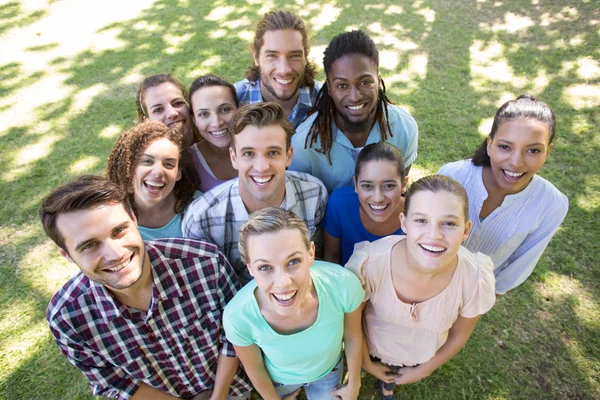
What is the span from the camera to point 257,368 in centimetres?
225

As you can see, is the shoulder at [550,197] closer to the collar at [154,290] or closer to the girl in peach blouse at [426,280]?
the girl in peach blouse at [426,280]

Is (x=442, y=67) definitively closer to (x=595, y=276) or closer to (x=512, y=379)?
(x=595, y=276)

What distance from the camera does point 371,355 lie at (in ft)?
8.64

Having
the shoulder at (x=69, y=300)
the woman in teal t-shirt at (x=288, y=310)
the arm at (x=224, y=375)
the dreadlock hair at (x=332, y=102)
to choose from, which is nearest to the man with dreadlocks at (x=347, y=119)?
the dreadlock hair at (x=332, y=102)

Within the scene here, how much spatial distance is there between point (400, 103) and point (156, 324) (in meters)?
4.47

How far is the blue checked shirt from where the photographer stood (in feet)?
10.8

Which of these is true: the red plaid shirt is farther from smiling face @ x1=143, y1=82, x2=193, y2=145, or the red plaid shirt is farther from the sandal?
smiling face @ x1=143, y1=82, x2=193, y2=145

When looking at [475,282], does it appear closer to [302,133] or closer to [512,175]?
[512,175]

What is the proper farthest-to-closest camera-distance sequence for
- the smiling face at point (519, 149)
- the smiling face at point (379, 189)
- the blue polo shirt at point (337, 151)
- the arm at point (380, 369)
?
1. the blue polo shirt at point (337, 151)
2. the arm at point (380, 369)
3. the smiling face at point (379, 189)
4. the smiling face at point (519, 149)

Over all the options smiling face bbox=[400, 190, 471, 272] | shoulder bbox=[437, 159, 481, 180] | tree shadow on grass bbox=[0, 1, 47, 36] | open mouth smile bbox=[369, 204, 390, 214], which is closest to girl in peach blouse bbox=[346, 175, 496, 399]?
smiling face bbox=[400, 190, 471, 272]

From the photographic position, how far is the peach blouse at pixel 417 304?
210 cm

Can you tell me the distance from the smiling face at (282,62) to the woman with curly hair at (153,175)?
88 centimetres

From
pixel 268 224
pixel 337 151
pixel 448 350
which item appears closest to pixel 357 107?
pixel 337 151

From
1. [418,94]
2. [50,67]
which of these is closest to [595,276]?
[418,94]
